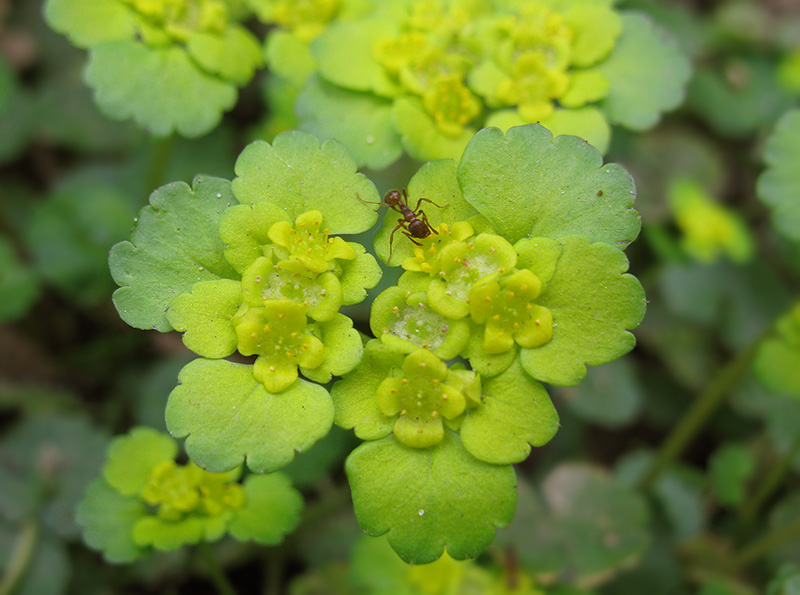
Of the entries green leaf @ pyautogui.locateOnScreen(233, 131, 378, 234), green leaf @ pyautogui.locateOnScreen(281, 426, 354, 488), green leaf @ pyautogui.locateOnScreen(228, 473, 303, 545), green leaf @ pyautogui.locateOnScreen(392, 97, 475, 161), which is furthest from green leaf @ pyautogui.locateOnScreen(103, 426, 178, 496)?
green leaf @ pyautogui.locateOnScreen(392, 97, 475, 161)

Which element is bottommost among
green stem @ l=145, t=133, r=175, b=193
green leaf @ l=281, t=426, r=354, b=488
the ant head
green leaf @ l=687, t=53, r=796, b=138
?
green leaf @ l=281, t=426, r=354, b=488

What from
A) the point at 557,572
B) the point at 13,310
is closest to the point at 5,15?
the point at 13,310

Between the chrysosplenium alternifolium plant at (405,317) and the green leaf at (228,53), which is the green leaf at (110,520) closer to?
the chrysosplenium alternifolium plant at (405,317)

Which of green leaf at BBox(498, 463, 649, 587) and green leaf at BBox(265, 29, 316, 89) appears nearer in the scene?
green leaf at BBox(265, 29, 316, 89)

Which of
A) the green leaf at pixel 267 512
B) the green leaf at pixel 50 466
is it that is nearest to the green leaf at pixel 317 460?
the green leaf at pixel 267 512

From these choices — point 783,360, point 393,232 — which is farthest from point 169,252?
point 783,360

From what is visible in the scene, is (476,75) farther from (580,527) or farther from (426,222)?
(580,527)

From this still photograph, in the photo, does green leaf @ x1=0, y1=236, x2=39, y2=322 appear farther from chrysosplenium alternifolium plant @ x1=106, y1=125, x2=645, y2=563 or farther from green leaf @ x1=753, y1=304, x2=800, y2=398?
green leaf @ x1=753, y1=304, x2=800, y2=398
